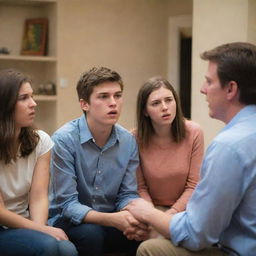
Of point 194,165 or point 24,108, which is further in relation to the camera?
point 194,165

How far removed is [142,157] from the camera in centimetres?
242

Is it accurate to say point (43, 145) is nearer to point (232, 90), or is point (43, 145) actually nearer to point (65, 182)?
point (65, 182)

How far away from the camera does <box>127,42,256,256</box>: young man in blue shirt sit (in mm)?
1461

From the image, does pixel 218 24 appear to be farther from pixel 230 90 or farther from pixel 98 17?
pixel 230 90

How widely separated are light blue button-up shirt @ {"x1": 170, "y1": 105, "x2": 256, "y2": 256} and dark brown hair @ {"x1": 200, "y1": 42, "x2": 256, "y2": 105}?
0.05m

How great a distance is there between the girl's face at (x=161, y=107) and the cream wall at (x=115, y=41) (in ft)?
12.2

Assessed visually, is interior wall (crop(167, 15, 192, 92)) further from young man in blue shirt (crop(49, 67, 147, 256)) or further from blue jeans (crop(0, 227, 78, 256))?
blue jeans (crop(0, 227, 78, 256))

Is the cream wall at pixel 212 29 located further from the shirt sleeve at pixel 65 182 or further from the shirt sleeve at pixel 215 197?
the shirt sleeve at pixel 215 197

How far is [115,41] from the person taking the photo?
6.24 meters

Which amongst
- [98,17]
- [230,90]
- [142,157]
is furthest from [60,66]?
[230,90]

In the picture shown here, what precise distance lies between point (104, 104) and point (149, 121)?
35cm

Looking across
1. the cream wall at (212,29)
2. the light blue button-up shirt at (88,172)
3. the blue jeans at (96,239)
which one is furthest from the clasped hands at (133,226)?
the cream wall at (212,29)

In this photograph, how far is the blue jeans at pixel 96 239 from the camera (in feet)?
6.68

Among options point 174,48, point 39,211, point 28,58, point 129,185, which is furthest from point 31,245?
point 174,48
